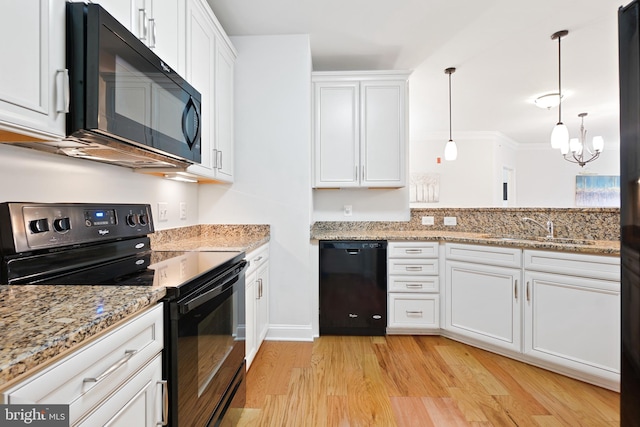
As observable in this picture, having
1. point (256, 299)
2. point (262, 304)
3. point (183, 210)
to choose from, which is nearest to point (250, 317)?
point (256, 299)

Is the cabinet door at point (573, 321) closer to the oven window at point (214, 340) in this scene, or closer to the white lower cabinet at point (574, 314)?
the white lower cabinet at point (574, 314)

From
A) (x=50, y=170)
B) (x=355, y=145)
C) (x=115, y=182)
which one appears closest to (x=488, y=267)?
(x=355, y=145)

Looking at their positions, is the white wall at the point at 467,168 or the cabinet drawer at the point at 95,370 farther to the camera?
the white wall at the point at 467,168

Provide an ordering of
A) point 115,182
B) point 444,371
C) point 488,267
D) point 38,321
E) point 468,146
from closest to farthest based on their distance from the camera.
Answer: point 38,321 → point 115,182 → point 444,371 → point 488,267 → point 468,146

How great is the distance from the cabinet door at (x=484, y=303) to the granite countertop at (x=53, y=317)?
7.31 feet

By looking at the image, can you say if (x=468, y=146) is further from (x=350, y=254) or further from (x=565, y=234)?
(x=350, y=254)

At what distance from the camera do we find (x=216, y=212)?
259cm

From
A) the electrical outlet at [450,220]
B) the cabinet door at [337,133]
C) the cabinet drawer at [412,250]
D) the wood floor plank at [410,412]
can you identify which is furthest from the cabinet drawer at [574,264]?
the cabinet door at [337,133]

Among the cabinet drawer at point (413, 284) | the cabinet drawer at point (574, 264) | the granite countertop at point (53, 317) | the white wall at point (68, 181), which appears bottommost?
the cabinet drawer at point (413, 284)

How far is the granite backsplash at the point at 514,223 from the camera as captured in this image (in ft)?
7.53

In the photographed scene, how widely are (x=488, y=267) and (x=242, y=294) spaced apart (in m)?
1.78

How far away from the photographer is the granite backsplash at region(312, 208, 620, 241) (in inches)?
90.4

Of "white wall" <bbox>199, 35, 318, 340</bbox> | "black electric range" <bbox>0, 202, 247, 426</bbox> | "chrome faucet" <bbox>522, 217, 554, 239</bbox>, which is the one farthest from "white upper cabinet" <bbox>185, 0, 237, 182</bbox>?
"chrome faucet" <bbox>522, 217, 554, 239</bbox>

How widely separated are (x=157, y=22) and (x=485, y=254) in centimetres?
248
